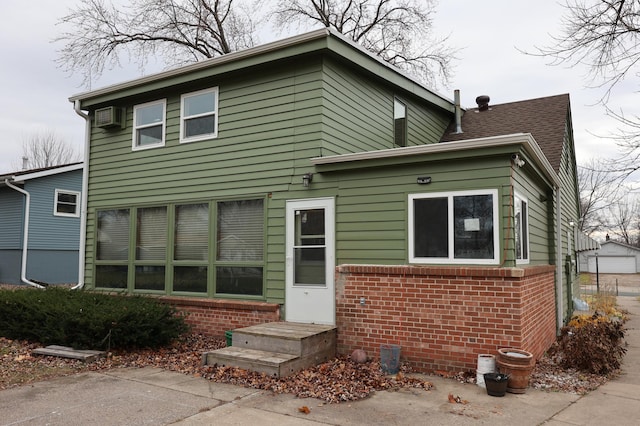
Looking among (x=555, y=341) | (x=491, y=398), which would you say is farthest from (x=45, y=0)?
(x=555, y=341)

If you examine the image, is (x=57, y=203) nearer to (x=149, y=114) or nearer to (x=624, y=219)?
(x=149, y=114)

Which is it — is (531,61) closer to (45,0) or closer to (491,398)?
(491,398)

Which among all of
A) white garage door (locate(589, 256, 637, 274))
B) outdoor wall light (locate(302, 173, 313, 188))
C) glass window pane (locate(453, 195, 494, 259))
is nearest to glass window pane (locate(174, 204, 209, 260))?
outdoor wall light (locate(302, 173, 313, 188))

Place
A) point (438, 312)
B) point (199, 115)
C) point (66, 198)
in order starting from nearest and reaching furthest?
point (438, 312) < point (199, 115) < point (66, 198)

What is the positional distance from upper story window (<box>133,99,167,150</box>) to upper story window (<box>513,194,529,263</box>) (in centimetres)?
668

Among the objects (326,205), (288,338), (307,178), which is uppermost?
(307,178)

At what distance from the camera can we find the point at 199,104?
924 centimetres

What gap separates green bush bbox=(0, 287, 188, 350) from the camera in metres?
7.28

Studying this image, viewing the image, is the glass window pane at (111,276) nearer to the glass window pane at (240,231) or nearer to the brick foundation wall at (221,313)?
the brick foundation wall at (221,313)

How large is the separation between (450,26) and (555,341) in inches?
506

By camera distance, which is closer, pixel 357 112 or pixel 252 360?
pixel 252 360

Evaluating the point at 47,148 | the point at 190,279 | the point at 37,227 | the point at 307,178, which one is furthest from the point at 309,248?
the point at 47,148

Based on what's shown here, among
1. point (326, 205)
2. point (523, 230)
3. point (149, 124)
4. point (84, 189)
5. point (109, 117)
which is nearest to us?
point (523, 230)

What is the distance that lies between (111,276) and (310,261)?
5.02m
